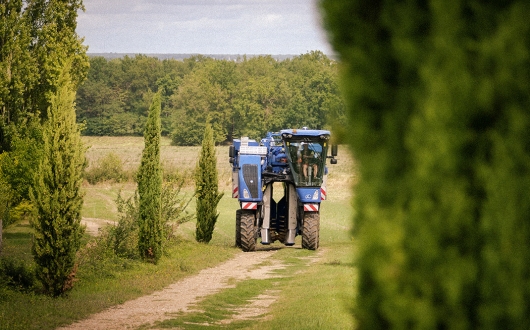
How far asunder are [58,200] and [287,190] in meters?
9.08

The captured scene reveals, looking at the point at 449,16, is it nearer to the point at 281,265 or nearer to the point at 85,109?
the point at 281,265

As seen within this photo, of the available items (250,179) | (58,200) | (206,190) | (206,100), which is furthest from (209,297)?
(206,100)

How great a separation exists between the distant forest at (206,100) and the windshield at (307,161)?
59019mm

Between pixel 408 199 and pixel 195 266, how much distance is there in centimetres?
1727

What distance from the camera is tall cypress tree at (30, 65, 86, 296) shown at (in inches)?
551

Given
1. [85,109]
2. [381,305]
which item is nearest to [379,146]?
[381,305]

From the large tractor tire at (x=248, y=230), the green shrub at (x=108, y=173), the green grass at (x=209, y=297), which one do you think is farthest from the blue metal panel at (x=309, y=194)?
the green shrub at (x=108, y=173)

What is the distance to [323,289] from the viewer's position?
14438 millimetres

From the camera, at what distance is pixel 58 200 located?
14148mm

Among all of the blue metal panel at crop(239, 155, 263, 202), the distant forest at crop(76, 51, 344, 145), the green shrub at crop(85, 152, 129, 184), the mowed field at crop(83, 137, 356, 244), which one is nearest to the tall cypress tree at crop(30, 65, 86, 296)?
the mowed field at crop(83, 137, 356, 244)

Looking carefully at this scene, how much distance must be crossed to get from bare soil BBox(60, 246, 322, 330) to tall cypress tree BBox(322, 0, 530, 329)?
931 cm

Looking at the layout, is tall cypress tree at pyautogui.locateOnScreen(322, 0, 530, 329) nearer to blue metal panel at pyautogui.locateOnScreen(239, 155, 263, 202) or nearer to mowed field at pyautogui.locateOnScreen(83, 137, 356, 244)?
mowed field at pyautogui.locateOnScreen(83, 137, 356, 244)

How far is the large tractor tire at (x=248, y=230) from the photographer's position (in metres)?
20.8

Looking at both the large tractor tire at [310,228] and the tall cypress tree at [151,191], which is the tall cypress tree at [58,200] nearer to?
the tall cypress tree at [151,191]
